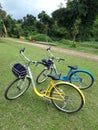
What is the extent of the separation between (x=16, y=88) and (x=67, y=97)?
104 cm

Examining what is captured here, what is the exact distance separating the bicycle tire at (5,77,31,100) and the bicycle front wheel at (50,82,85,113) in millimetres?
672

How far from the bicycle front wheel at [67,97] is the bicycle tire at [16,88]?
2.20ft

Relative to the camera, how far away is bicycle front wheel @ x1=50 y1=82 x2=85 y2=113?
304cm

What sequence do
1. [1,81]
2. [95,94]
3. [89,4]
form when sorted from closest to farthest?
[95,94] < [1,81] < [89,4]

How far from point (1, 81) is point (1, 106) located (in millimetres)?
1400

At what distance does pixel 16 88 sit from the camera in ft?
11.3

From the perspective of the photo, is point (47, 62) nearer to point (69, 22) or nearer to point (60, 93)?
point (60, 93)

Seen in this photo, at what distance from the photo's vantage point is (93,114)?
123 inches

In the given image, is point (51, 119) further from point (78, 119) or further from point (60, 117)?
point (78, 119)

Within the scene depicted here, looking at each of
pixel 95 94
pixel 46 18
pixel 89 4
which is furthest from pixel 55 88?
pixel 46 18

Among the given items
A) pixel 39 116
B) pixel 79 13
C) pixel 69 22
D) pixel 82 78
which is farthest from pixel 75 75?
pixel 69 22

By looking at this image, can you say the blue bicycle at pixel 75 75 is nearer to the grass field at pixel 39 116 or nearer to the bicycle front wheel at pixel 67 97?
the grass field at pixel 39 116

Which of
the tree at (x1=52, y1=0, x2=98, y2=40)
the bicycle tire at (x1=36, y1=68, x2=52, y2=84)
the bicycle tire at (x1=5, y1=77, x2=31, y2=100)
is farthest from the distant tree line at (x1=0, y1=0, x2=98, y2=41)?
the bicycle tire at (x1=5, y1=77, x2=31, y2=100)

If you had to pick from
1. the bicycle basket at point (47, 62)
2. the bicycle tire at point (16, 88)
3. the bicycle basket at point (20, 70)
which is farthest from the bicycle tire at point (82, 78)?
the bicycle basket at point (20, 70)
